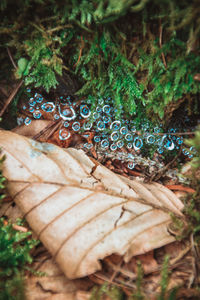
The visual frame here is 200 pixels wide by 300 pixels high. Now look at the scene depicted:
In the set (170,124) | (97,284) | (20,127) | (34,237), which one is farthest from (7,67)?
(97,284)

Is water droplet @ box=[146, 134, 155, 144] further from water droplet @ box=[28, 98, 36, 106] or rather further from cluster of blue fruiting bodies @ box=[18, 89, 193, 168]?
water droplet @ box=[28, 98, 36, 106]

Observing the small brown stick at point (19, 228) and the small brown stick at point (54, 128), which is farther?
the small brown stick at point (54, 128)

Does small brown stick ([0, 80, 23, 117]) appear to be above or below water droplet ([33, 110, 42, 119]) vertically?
above

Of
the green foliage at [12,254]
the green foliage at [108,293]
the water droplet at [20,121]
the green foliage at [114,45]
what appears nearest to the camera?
the green foliage at [108,293]

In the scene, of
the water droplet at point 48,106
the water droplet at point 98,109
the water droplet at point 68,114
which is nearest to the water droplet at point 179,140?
the water droplet at point 98,109

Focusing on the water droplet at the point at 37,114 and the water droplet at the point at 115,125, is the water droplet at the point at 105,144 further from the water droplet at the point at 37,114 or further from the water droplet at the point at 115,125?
the water droplet at the point at 37,114

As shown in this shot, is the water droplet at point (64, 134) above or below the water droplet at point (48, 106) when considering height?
below

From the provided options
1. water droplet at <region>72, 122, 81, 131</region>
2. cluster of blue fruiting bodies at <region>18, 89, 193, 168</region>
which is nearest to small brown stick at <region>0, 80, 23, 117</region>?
cluster of blue fruiting bodies at <region>18, 89, 193, 168</region>

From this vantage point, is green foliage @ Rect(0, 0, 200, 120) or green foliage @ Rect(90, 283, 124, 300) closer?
green foliage @ Rect(90, 283, 124, 300)
